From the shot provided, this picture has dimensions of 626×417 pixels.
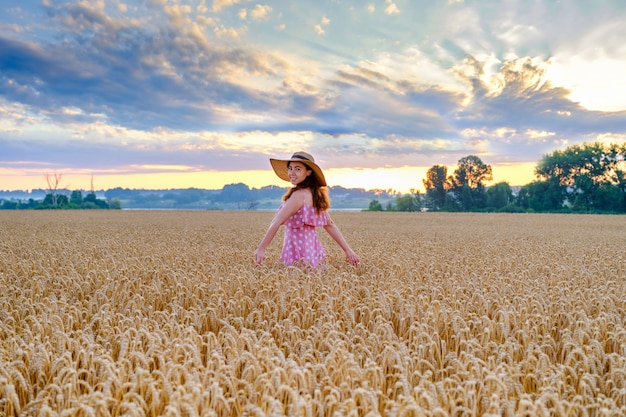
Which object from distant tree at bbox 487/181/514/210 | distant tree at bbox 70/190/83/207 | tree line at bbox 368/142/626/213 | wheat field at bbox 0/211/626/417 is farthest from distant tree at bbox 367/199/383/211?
wheat field at bbox 0/211/626/417

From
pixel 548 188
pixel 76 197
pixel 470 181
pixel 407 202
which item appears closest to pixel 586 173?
pixel 548 188

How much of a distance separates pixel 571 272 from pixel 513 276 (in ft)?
3.64

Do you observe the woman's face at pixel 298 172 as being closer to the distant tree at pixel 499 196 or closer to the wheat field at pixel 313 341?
the wheat field at pixel 313 341

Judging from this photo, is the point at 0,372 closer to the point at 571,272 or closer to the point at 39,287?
the point at 39,287

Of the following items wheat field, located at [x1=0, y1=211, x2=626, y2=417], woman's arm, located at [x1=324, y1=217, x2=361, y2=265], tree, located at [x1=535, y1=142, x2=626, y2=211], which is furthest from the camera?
tree, located at [x1=535, y1=142, x2=626, y2=211]

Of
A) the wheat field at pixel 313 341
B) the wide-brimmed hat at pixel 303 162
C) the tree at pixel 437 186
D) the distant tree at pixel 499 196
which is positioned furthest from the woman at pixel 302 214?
the tree at pixel 437 186

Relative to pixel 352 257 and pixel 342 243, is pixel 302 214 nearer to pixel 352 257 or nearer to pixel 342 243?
pixel 342 243

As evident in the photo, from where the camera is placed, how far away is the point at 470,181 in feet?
235

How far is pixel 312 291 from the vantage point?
4.42 m

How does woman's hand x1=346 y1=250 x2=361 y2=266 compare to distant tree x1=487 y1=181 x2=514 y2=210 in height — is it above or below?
below

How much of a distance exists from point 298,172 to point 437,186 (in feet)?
228

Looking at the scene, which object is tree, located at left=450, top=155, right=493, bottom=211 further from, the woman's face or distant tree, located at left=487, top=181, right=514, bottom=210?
the woman's face

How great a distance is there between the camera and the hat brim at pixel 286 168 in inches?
234

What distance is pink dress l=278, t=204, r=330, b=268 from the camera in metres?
6.16
